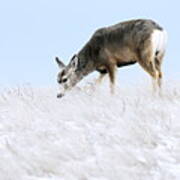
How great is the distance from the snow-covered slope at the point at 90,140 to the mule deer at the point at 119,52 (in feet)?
12.5

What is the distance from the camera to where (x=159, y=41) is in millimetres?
13594

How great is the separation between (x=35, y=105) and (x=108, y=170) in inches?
146

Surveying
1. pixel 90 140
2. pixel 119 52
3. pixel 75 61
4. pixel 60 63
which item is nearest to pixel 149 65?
pixel 119 52

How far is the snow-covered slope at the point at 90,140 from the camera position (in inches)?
237

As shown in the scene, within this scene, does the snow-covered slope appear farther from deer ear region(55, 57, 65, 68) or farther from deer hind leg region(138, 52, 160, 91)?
deer ear region(55, 57, 65, 68)

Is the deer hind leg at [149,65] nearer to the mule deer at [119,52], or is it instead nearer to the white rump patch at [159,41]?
A: the mule deer at [119,52]

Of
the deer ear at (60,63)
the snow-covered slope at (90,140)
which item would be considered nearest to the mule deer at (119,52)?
the deer ear at (60,63)

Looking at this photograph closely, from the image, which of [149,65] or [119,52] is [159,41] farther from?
[119,52]

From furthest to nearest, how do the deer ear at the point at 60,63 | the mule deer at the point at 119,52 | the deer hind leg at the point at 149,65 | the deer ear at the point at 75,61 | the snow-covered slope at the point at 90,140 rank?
1. the deer ear at the point at 60,63
2. the deer ear at the point at 75,61
3. the mule deer at the point at 119,52
4. the deer hind leg at the point at 149,65
5. the snow-covered slope at the point at 90,140

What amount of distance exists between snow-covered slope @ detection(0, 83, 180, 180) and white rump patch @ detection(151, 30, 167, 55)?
391cm

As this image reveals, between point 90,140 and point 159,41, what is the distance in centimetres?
711

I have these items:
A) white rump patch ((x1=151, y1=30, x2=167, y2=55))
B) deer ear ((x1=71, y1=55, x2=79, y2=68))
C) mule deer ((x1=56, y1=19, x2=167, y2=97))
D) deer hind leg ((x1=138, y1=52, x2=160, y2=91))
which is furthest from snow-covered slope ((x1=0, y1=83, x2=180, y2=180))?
deer ear ((x1=71, y1=55, x2=79, y2=68))

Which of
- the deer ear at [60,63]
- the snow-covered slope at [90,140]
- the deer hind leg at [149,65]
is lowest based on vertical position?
the deer hind leg at [149,65]

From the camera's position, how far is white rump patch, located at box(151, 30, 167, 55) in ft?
43.8
